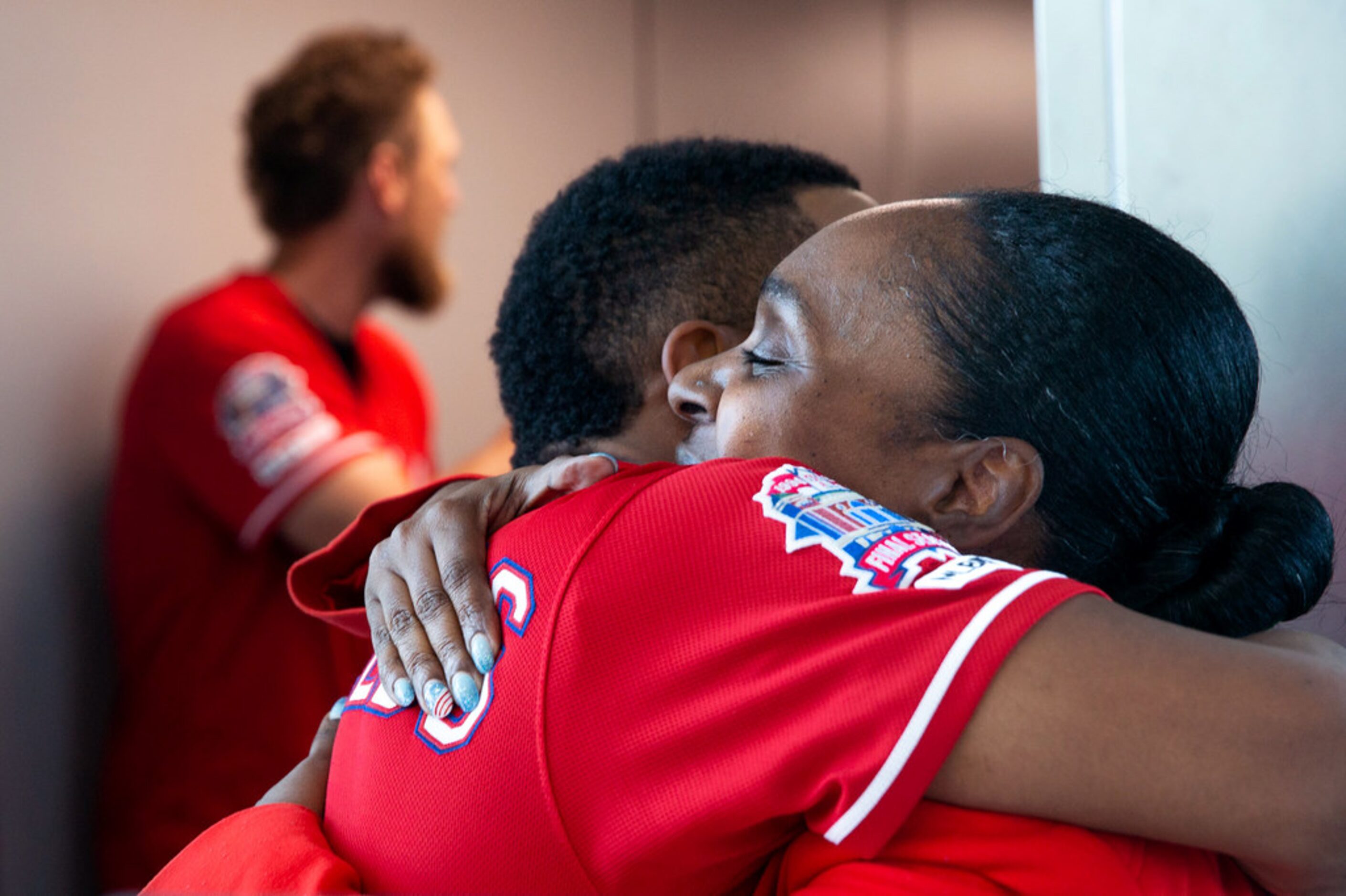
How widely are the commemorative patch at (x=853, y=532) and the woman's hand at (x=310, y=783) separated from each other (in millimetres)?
358

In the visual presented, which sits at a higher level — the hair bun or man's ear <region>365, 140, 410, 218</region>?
man's ear <region>365, 140, 410, 218</region>

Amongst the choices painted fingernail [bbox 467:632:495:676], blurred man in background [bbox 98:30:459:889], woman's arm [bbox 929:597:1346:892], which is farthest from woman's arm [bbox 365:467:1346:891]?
blurred man in background [bbox 98:30:459:889]

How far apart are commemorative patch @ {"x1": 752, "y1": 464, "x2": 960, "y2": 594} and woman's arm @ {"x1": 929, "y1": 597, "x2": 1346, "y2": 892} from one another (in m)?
0.07

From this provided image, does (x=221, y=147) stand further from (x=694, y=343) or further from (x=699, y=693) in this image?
(x=699, y=693)

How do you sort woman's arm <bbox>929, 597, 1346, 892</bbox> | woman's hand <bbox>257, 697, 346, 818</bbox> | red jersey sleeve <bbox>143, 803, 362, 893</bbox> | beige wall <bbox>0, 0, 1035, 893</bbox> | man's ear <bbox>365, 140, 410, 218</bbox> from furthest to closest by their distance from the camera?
man's ear <bbox>365, 140, 410, 218</bbox>, beige wall <bbox>0, 0, 1035, 893</bbox>, woman's hand <bbox>257, 697, 346, 818</bbox>, red jersey sleeve <bbox>143, 803, 362, 893</bbox>, woman's arm <bbox>929, 597, 1346, 892</bbox>

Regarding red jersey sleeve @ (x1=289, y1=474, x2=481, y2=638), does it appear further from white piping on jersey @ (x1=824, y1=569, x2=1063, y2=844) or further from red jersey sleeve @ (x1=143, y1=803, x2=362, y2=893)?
white piping on jersey @ (x1=824, y1=569, x2=1063, y2=844)

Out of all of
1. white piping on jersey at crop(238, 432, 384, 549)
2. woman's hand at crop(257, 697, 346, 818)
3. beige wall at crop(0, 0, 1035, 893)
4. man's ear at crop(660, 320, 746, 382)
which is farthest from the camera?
beige wall at crop(0, 0, 1035, 893)

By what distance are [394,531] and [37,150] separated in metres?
1.45

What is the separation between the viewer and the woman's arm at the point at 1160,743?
49 centimetres

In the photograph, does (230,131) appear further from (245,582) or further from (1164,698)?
(1164,698)

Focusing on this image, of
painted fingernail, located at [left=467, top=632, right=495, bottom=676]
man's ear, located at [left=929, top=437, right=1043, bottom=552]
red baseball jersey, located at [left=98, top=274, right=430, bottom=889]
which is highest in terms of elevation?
man's ear, located at [left=929, top=437, right=1043, bottom=552]

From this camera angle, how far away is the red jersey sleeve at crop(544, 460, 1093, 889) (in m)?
0.50

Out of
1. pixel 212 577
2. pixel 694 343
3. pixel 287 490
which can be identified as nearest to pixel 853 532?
pixel 694 343

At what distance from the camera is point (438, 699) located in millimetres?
608
